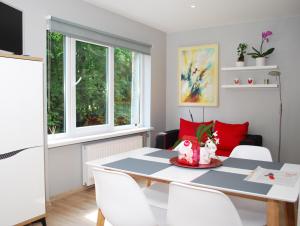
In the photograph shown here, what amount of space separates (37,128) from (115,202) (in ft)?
3.82

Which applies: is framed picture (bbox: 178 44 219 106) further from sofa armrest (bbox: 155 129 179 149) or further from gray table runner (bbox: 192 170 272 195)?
gray table runner (bbox: 192 170 272 195)

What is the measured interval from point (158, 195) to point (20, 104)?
1.35 metres

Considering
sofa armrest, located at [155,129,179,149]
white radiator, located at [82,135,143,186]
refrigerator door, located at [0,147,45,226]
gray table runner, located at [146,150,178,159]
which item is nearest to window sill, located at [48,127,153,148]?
white radiator, located at [82,135,143,186]

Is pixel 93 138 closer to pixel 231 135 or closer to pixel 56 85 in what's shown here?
pixel 56 85

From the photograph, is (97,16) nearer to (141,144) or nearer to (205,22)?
(205,22)

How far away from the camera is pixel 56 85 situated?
3.46 meters

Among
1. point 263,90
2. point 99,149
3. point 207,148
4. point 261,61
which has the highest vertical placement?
point 261,61

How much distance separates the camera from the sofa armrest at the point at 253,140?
12.9 feet

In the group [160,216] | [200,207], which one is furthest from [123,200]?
[200,207]

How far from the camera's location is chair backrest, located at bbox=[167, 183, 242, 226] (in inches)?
55.4

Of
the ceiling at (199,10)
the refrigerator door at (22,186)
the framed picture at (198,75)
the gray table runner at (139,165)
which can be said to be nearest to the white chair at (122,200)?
the gray table runner at (139,165)

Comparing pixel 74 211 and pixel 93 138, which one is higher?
pixel 93 138

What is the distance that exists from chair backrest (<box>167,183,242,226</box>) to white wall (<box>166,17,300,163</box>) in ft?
10.7

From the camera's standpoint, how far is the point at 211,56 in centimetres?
475
